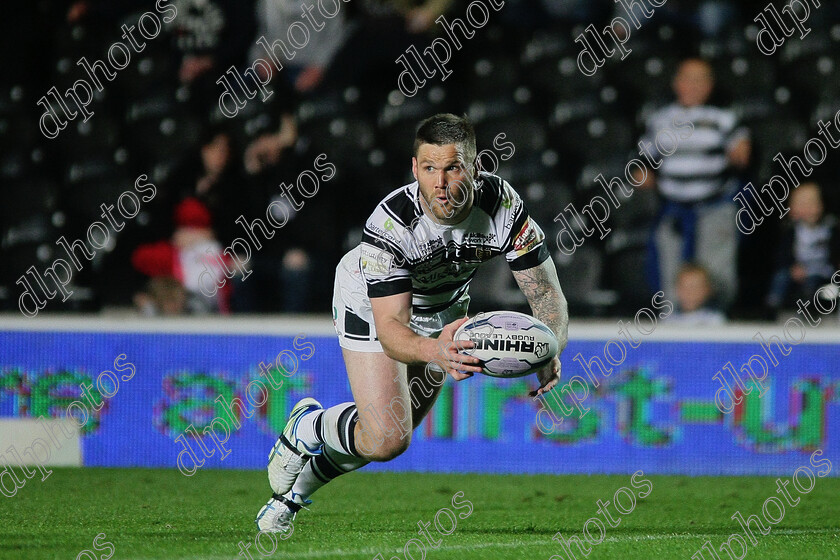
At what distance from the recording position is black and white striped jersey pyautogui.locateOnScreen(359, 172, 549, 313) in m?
4.97

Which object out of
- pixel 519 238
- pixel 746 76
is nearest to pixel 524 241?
pixel 519 238

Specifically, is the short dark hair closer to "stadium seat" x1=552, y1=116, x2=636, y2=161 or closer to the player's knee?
the player's knee

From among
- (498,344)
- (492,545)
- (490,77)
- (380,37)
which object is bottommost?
(492,545)

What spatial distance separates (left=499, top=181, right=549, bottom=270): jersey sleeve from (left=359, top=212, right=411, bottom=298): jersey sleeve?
1.69 feet

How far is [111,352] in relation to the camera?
28.5 feet

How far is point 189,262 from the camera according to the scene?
30.3 ft

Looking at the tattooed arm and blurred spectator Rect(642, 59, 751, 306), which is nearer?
the tattooed arm

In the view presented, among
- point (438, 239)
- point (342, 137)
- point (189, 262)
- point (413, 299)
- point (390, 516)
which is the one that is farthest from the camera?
point (342, 137)

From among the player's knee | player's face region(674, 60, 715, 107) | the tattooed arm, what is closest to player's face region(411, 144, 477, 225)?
the tattooed arm

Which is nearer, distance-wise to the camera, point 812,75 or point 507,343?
point 507,343

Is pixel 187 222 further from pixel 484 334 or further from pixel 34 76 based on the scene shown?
pixel 484 334

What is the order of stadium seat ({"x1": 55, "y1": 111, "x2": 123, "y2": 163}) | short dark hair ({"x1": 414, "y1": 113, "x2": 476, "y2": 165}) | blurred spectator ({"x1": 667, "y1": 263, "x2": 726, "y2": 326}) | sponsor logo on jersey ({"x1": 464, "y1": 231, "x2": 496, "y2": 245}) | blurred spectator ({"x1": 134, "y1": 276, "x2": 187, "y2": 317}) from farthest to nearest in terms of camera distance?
stadium seat ({"x1": 55, "y1": 111, "x2": 123, "y2": 163})
blurred spectator ({"x1": 134, "y1": 276, "x2": 187, "y2": 317})
blurred spectator ({"x1": 667, "y1": 263, "x2": 726, "y2": 326})
sponsor logo on jersey ({"x1": 464, "y1": 231, "x2": 496, "y2": 245})
short dark hair ({"x1": 414, "y1": 113, "x2": 476, "y2": 165})

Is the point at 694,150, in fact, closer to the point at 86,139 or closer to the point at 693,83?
the point at 693,83

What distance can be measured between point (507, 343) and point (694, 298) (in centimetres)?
488
